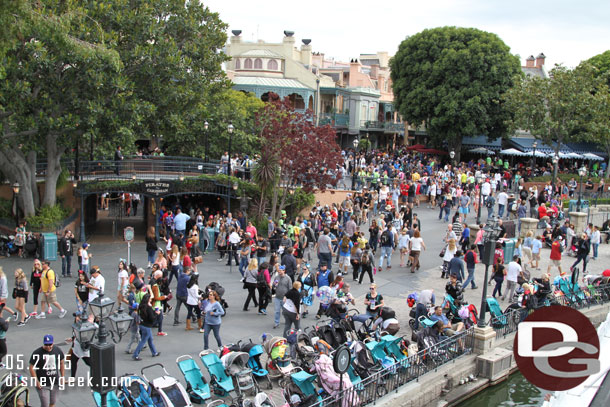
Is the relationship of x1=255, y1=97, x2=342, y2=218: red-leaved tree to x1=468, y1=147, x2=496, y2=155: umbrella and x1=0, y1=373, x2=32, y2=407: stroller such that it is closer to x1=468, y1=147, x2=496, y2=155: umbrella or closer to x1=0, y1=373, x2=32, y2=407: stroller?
x1=0, y1=373, x2=32, y2=407: stroller

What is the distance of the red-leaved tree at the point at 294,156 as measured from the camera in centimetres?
2616

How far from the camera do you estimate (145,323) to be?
466 inches

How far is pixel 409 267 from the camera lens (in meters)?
20.8

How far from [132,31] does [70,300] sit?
1214cm

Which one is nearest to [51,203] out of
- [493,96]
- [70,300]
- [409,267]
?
[70,300]

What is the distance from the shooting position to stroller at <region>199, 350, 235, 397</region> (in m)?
10.8

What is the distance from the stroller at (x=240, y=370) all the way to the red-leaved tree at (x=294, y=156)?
51.6ft

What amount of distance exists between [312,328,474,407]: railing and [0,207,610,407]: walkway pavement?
1408mm

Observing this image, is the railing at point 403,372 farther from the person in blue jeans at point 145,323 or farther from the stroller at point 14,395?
the stroller at point 14,395

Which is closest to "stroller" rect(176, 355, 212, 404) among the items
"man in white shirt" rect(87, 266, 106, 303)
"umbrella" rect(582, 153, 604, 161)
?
"man in white shirt" rect(87, 266, 106, 303)

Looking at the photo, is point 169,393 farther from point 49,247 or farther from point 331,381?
point 49,247

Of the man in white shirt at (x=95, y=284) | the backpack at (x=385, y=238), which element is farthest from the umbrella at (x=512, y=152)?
the man in white shirt at (x=95, y=284)

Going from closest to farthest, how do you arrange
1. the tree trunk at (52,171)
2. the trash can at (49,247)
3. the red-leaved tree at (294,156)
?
the trash can at (49,247) → the tree trunk at (52,171) → the red-leaved tree at (294,156)

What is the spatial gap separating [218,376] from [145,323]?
2061 mm
